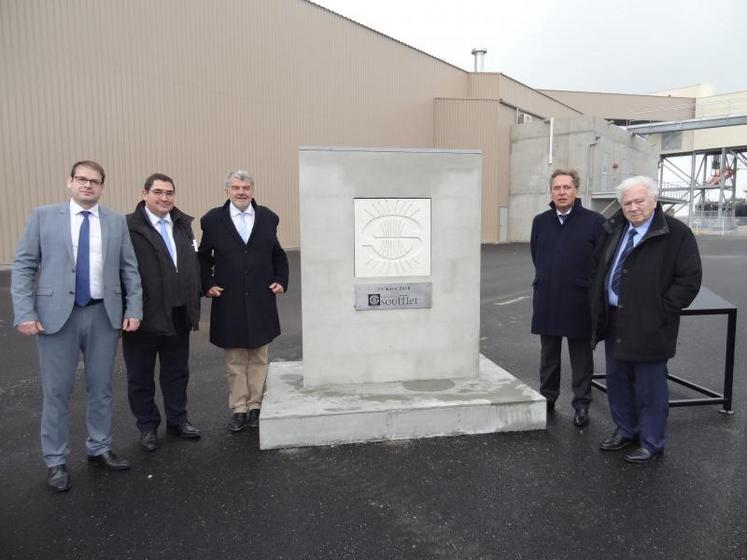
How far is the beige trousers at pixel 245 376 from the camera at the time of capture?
4.11 meters

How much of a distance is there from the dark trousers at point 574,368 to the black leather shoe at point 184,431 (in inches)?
110

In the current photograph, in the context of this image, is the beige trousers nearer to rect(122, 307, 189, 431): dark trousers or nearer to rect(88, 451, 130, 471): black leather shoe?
rect(122, 307, 189, 431): dark trousers

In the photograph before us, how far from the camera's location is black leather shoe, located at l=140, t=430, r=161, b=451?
3.69 m

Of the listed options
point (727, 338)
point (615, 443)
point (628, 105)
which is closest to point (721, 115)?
point (628, 105)

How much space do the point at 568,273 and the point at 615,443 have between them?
4.21 ft

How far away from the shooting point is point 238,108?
19.1 m

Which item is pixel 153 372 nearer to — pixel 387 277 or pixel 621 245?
pixel 387 277

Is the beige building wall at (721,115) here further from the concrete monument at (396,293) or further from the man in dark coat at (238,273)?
the man in dark coat at (238,273)

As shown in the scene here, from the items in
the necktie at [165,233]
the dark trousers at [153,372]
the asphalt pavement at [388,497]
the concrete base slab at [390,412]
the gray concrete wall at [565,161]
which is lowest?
the asphalt pavement at [388,497]

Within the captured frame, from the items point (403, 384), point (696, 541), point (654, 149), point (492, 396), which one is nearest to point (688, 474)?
point (696, 541)

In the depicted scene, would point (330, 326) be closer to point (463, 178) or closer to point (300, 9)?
point (463, 178)

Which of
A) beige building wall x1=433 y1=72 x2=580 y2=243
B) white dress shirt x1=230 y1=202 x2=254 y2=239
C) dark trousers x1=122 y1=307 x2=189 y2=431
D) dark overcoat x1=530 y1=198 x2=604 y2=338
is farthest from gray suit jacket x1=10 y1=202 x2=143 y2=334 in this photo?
beige building wall x1=433 y1=72 x2=580 y2=243

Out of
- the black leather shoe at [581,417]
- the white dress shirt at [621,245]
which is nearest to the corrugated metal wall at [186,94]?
the black leather shoe at [581,417]

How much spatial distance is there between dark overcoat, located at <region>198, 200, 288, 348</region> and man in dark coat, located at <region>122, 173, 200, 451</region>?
7.4 inches
